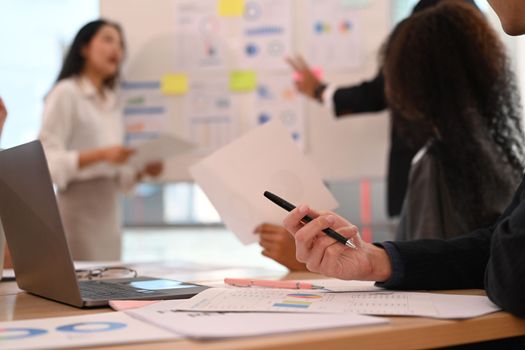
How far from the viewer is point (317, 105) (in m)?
2.92

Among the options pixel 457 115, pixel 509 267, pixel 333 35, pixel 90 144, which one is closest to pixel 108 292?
pixel 509 267

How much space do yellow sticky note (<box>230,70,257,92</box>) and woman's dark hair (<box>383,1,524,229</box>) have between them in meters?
Answer: 1.39

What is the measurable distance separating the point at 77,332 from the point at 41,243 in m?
0.31

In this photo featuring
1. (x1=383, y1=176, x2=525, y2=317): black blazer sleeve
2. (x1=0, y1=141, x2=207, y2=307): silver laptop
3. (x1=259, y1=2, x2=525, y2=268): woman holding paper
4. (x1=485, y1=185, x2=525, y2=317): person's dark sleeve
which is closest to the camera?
(x1=485, y1=185, x2=525, y2=317): person's dark sleeve

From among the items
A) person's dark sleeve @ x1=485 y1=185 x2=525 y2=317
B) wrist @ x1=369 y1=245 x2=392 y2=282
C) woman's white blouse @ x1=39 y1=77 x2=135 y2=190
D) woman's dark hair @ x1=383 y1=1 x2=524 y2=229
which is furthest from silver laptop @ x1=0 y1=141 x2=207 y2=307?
woman's white blouse @ x1=39 y1=77 x2=135 y2=190

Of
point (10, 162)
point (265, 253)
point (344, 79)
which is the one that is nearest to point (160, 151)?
point (344, 79)

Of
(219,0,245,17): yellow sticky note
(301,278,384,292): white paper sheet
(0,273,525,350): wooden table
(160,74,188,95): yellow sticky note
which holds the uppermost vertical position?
(219,0,245,17): yellow sticky note

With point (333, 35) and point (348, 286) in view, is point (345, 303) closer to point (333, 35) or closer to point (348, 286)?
point (348, 286)

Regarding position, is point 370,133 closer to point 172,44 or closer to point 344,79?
point 344,79

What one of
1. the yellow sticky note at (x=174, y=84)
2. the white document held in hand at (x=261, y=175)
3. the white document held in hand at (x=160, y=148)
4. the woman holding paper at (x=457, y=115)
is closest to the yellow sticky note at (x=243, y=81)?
the yellow sticky note at (x=174, y=84)

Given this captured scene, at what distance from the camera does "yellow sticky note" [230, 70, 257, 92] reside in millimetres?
3006

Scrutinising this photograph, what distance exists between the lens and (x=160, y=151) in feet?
8.90

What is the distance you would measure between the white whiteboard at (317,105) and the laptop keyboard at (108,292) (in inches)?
72.0

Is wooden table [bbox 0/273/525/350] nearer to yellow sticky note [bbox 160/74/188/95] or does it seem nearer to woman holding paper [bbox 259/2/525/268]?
woman holding paper [bbox 259/2/525/268]
